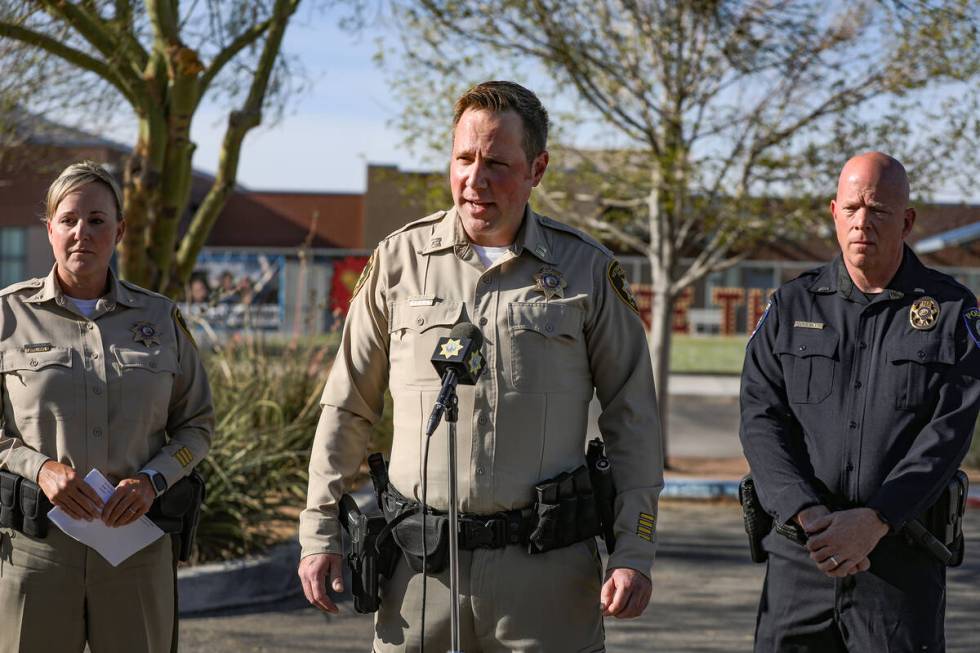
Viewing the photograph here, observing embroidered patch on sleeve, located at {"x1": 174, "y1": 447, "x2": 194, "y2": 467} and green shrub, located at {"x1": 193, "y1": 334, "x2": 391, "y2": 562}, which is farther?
green shrub, located at {"x1": 193, "y1": 334, "x2": 391, "y2": 562}

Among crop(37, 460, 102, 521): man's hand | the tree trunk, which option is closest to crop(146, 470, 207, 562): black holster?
crop(37, 460, 102, 521): man's hand

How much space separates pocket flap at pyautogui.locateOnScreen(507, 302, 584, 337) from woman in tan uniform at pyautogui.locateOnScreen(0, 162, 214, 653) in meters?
1.39

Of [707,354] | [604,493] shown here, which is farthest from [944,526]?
[707,354]

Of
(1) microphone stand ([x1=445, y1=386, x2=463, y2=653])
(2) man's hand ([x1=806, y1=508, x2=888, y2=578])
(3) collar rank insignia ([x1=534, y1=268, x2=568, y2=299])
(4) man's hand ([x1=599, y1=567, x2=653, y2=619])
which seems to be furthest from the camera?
(2) man's hand ([x1=806, y1=508, x2=888, y2=578])

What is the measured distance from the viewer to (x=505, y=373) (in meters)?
3.27

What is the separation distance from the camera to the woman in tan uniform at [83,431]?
3816mm

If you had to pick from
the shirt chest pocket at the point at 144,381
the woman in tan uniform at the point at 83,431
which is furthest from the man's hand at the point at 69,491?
the shirt chest pocket at the point at 144,381

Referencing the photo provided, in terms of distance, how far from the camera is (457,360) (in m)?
2.92

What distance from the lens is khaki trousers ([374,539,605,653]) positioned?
3188 millimetres

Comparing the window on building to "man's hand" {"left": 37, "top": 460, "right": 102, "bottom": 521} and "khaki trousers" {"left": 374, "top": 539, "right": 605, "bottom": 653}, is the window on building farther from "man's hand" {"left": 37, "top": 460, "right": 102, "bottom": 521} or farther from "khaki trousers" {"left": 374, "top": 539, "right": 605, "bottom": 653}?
"khaki trousers" {"left": 374, "top": 539, "right": 605, "bottom": 653}

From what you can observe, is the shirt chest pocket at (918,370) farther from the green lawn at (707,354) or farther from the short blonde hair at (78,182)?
the green lawn at (707,354)

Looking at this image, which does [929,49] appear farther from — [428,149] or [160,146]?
[160,146]

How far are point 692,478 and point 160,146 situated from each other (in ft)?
22.7

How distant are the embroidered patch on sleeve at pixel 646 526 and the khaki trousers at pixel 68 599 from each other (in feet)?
5.52
